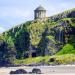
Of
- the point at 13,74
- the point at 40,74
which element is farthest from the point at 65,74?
the point at 13,74

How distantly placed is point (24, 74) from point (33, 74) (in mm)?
4045

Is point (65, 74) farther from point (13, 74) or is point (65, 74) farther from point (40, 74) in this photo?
point (13, 74)

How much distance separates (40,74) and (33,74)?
8.24 feet

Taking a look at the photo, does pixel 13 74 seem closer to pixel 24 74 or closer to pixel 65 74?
pixel 24 74

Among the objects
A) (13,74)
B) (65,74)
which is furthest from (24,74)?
(65,74)

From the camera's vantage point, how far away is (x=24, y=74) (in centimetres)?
14788

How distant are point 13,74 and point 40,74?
917 cm

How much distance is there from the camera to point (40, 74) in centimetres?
14288

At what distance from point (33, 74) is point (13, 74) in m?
6.67

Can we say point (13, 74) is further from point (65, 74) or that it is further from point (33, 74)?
point (65, 74)

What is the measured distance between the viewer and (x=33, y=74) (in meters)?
145

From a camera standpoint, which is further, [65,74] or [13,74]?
[13,74]

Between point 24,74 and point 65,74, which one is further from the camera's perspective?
point 24,74
